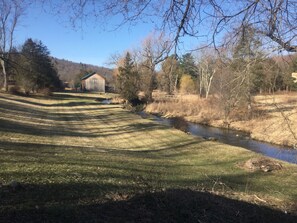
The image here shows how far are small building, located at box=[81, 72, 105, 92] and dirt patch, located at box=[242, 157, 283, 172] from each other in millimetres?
94634

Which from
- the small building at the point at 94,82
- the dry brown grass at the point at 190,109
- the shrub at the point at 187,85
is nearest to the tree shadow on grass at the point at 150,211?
the dry brown grass at the point at 190,109

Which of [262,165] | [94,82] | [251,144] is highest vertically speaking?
[94,82]

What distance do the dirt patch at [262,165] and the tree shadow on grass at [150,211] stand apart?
7047mm

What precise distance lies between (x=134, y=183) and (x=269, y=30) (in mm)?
4535

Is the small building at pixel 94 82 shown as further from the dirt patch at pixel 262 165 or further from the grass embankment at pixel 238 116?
the dirt patch at pixel 262 165

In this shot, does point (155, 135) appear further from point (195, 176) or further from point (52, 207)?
point (52, 207)

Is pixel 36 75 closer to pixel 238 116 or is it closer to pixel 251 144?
pixel 238 116

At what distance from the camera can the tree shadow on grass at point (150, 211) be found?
445 centimetres

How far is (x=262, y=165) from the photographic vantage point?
1331 cm

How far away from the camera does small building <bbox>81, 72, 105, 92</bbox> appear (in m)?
106

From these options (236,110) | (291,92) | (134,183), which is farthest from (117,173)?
(236,110)

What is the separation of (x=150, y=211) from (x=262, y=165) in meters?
9.53

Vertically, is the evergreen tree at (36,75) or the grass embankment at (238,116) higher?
the evergreen tree at (36,75)

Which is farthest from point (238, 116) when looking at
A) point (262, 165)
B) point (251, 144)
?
point (262, 165)
